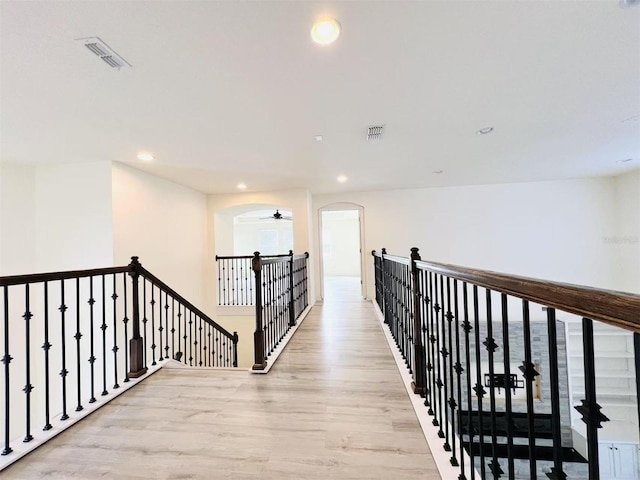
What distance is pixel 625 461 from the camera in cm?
535

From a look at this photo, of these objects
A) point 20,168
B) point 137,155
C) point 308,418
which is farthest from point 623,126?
point 20,168

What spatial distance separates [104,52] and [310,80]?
1331 millimetres

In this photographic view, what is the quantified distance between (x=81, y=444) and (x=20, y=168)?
167 inches

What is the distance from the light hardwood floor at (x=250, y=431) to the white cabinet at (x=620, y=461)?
6.17 metres

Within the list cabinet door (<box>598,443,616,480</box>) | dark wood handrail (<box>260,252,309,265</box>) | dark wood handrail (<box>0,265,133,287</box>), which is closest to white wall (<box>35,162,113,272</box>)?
dark wood handrail (<box>0,265,133,287</box>)

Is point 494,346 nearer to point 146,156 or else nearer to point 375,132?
point 375,132

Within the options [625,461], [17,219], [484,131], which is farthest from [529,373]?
[625,461]

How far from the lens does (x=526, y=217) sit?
5969 millimetres

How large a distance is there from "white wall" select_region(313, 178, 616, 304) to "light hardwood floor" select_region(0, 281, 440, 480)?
4143 mm

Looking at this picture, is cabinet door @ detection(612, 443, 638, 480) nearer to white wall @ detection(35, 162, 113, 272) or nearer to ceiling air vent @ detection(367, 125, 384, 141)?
ceiling air vent @ detection(367, 125, 384, 141)

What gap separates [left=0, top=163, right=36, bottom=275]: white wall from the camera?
378 centimetres

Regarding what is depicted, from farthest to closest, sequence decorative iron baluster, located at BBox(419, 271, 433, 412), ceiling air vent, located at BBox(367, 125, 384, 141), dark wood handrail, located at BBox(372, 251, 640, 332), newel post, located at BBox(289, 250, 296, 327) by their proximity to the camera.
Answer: newel post, located at BBox(289, 250, 296, 327)
ceiling air vent, located at BBox(367, 125, 384, 141)
decorative iron baluster, located at BBox(419, 271, 433, 412)
dark wood handrail, located at BBox(372, 251, 640, 332)

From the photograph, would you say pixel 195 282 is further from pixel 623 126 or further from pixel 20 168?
pixel 623 126

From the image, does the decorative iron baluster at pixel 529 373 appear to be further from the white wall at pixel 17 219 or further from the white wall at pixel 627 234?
the white wall at pixel 627 234
